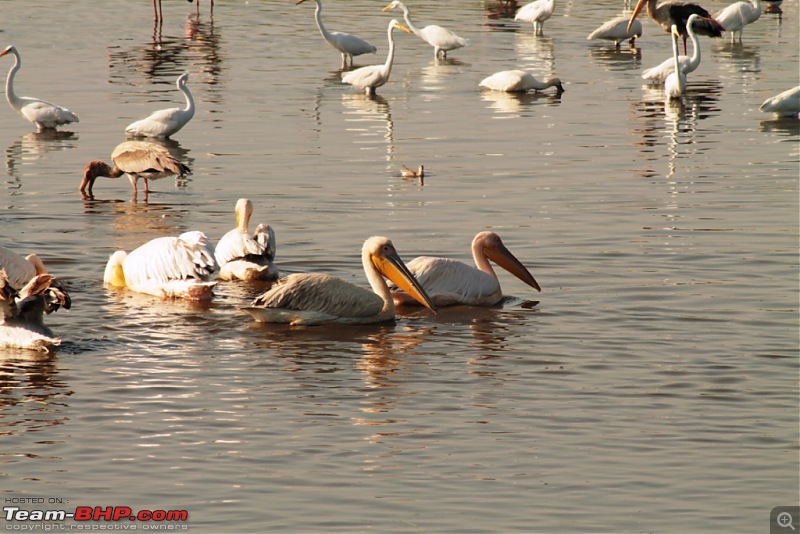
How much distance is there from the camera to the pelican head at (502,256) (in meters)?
10.9

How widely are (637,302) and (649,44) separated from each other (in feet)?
70.5

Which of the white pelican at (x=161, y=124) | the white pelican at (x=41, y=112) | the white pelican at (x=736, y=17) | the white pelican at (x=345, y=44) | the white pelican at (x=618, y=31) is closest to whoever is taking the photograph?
the white pelican at (x=161, y=124)

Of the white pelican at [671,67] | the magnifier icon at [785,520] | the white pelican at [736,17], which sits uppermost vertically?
the white pelican at [736,17]

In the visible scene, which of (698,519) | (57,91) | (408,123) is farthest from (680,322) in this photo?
(57,91)

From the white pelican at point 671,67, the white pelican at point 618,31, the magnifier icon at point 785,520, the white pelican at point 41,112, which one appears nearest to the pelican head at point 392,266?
the magnifier icon at point 785,520

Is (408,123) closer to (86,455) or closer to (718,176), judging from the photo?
(718,176)

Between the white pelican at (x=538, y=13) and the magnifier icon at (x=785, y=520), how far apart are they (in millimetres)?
25625

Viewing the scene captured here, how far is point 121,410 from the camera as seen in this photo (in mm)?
7977

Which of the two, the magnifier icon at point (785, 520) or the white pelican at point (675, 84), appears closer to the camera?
the magnifier icon at point (785, 520)

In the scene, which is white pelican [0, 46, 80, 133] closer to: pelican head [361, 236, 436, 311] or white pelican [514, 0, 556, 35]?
pelican head [361, 236, 436, 311]

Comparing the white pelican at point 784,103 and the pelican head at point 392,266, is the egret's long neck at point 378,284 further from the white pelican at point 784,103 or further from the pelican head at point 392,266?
the white pelican at point 784,103

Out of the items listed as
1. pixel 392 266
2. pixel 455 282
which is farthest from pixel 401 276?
pixel 455 282

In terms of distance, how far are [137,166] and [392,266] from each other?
548cm

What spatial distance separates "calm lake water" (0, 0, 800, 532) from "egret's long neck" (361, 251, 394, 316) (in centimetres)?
17
